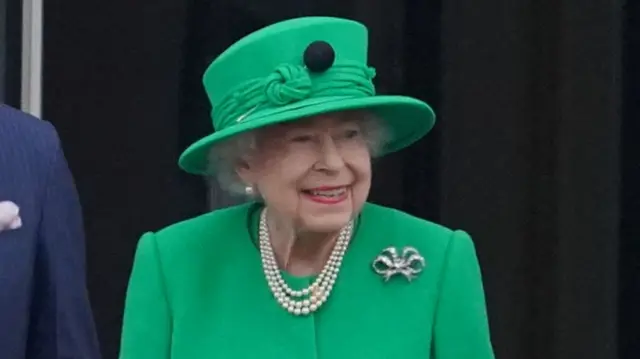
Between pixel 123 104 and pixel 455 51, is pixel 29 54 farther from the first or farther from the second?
pixel 455 51

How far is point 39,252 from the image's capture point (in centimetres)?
173

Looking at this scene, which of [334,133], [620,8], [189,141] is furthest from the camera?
[189,141]

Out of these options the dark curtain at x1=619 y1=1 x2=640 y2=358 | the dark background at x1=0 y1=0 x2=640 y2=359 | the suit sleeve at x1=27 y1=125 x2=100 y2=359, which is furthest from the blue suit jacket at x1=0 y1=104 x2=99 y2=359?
the dark curtain at x1=619 y1=1 x2=640 y2=358

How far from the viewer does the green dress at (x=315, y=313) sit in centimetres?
174

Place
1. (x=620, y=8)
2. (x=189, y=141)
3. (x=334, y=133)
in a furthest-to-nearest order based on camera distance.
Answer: (x=189, y=141), (x=620, y=8), (x=334, y=133)

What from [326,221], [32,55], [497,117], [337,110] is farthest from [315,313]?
[32,55]

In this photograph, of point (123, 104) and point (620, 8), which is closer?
point (620, 8)

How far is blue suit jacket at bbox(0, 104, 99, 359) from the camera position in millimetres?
1706

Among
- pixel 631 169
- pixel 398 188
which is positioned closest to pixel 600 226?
pixel 631 169

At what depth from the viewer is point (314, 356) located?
1741 mm

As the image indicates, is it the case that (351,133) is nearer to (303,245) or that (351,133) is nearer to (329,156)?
(329,156)

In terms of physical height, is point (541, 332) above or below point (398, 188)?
Result: below

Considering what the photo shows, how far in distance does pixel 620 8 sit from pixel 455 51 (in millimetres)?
291

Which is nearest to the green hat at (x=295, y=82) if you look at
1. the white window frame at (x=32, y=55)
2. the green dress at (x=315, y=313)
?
the green dress at (x=315, y=313)
